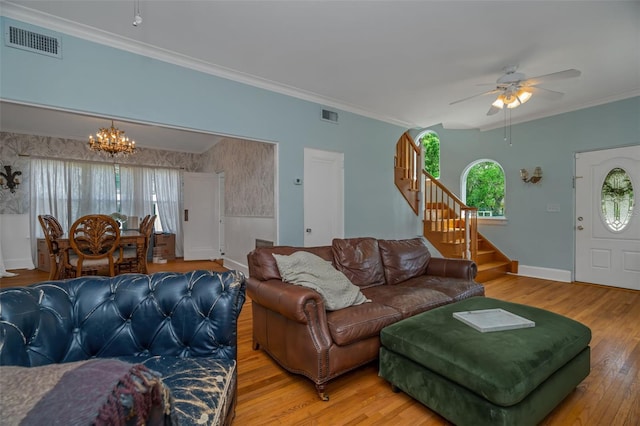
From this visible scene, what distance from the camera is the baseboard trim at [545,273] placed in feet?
16.3

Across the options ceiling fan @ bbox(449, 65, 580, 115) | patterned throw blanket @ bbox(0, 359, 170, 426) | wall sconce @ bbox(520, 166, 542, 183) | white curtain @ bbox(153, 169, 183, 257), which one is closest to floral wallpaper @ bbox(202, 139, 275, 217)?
white curtain @ bbox(153, 169, 183, 257)

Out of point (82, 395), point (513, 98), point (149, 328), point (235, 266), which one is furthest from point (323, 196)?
point (82, 395)

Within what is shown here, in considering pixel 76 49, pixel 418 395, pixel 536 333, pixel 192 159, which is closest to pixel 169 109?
pixel 76 49

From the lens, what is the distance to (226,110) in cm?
350

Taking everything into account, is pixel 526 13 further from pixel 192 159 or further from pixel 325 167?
pixel 192 159

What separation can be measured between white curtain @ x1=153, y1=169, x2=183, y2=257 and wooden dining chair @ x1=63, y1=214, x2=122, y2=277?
12.6 feet

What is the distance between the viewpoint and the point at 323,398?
1.92 m

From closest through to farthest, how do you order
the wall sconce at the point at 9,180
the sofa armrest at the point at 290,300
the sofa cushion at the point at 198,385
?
the sofa cushion at the point at 198,385
the sofa armrest at the point at 290,300
the wall sconce at the point at 9,180

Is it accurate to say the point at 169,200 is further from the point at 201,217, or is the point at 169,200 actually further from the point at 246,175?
the point at 246,175

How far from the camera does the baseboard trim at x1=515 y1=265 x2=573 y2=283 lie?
498cm

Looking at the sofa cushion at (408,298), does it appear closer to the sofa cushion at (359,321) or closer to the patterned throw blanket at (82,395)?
the sofa cushion at (359,321)

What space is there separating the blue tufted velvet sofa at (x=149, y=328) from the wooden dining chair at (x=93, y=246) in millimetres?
2344

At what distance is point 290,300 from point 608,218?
543 cm

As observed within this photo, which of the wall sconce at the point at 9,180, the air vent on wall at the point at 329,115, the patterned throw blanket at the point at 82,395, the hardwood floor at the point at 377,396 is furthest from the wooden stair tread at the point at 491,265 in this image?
the wall sconce at the point at 9,180
